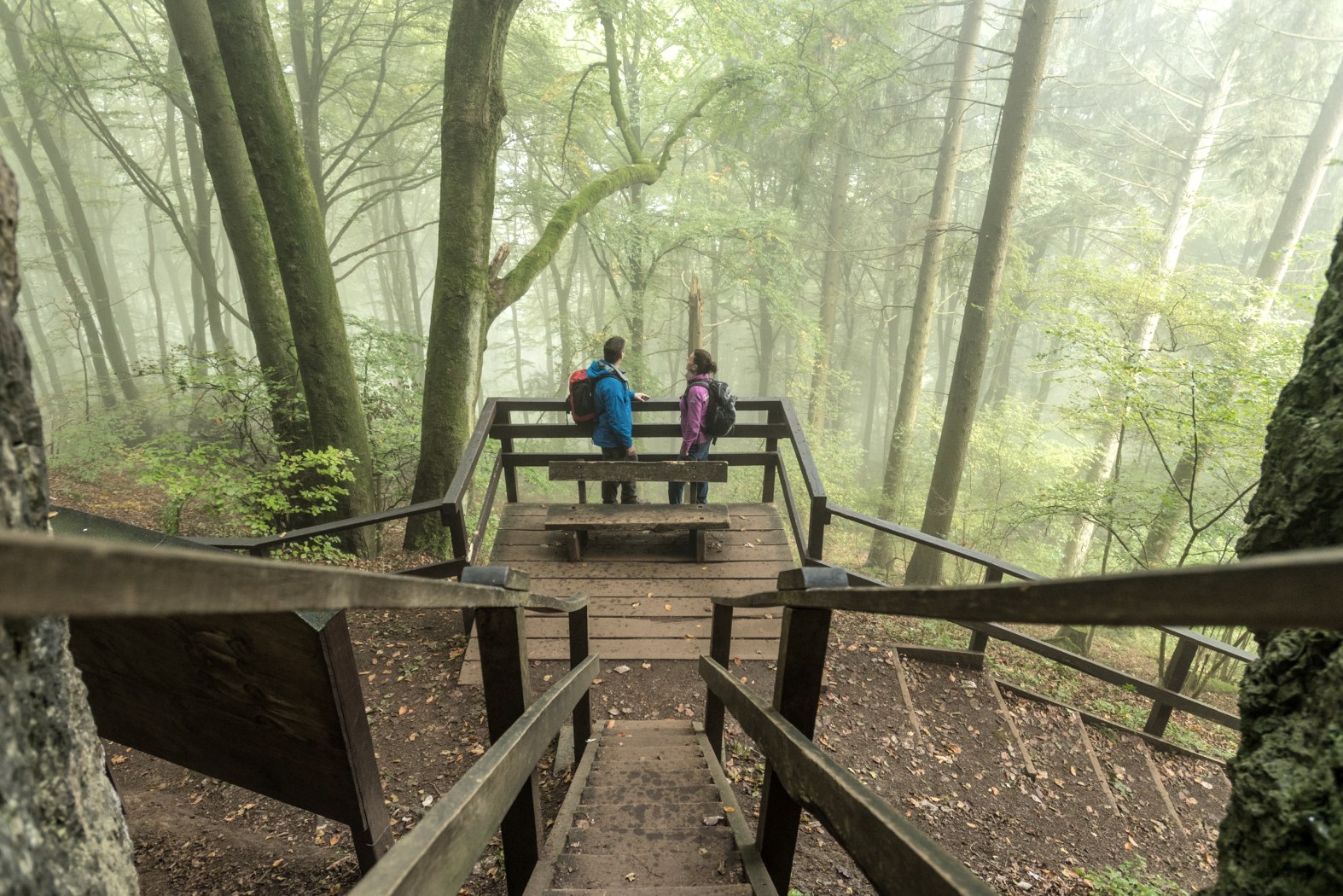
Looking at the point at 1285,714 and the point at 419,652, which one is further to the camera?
the point at 419,652

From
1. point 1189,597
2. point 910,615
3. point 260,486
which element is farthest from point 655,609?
point 1189,597

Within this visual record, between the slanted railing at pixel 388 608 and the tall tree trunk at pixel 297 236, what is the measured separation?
4.87 metres

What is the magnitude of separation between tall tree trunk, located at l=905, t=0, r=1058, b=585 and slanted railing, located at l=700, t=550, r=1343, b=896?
762cm

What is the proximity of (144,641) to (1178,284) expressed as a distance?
13.0 meters

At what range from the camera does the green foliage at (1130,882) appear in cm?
343

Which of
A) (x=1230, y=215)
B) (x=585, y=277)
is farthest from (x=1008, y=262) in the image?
(x=585, y=277)

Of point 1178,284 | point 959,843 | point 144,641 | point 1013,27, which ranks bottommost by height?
point 959,843

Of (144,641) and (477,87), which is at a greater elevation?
(477,87)

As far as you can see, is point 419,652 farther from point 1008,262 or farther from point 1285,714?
point 1008,262

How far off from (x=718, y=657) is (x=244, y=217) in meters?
7.37

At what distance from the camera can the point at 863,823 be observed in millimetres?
1207

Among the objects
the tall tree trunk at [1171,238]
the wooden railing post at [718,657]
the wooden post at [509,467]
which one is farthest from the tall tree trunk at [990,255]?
the wooden railing post at [718,657]

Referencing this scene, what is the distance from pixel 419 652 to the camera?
5008 millimetres

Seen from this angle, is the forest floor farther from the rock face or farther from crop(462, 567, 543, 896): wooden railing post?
the rock face
